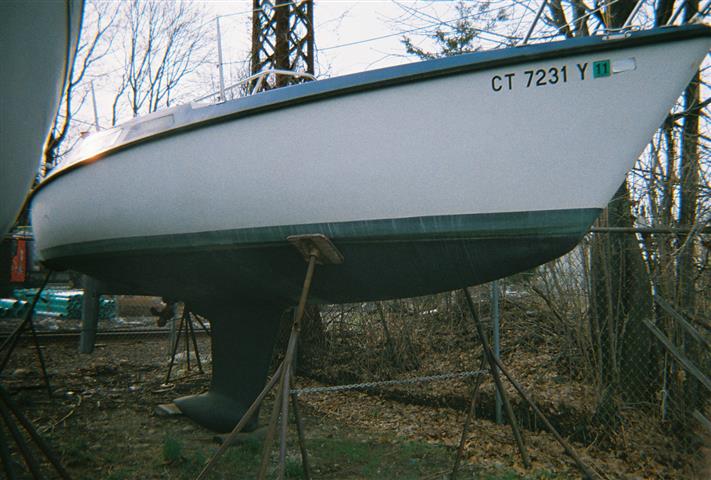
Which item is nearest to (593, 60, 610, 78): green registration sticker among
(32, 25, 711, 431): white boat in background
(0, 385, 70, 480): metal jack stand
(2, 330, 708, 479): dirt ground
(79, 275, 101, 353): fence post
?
(32, 25, 711, 431): white boat in background

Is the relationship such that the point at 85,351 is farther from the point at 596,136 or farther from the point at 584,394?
the point at 596,136

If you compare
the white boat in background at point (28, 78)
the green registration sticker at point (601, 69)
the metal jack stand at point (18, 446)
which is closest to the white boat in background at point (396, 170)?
the green registration sticker at point (601, 69)

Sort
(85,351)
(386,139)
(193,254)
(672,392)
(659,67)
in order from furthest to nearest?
1. (85,351)
2. (672,392)
3. (193,254)
4. (386,139)
5. (659,67)

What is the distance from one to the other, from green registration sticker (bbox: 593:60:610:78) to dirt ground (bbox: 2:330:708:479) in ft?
8.37

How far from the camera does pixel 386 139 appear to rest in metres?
2.63

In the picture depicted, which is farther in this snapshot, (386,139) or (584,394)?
(584,394)

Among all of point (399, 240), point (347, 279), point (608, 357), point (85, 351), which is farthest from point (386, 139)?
point (85, 351)

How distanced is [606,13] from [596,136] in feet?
9.33

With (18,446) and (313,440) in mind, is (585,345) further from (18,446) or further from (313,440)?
(18,446)

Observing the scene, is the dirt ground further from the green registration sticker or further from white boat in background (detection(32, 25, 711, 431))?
the green registration sticker

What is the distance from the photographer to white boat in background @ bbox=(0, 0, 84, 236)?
184 centimetres

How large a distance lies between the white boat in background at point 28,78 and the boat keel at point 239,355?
168cm

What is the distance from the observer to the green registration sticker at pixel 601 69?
7.76 ft

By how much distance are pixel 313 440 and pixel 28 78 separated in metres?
3.22
